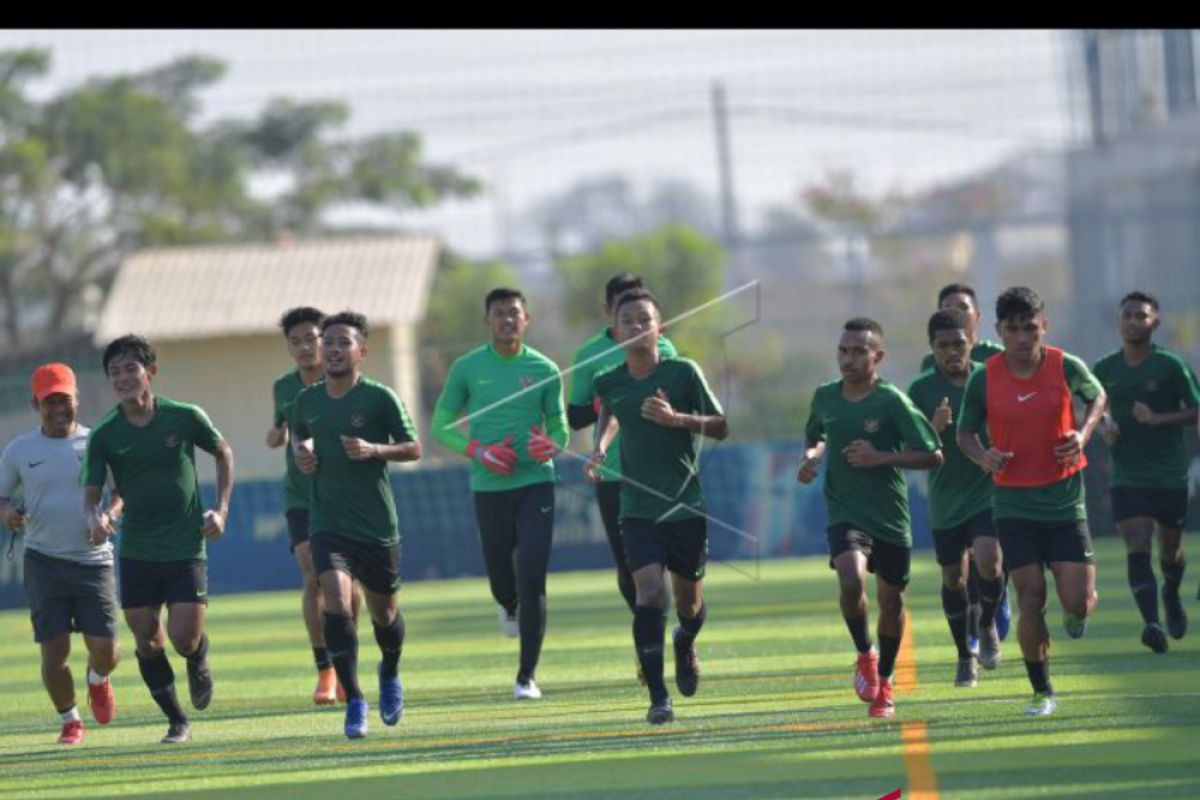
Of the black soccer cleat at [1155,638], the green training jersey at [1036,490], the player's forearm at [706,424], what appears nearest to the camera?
the green training jersey at [1036,490]

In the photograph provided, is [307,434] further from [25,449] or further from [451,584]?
[451,584]

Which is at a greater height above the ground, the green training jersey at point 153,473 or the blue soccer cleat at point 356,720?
the green training jersey at point 153,473

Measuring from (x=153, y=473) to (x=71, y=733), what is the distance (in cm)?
157

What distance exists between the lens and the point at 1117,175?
130ft

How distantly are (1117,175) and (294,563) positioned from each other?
17.7 m

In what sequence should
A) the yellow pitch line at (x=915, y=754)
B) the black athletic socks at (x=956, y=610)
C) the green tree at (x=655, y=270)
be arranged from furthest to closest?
the green tree at (x=655, y=270), the black athletic socks at (x=956, y=610), the yellow pitch line at (x=915, y=754)

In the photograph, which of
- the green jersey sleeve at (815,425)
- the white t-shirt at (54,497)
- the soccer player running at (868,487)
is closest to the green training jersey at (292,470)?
the white t-shirt at (54,497)

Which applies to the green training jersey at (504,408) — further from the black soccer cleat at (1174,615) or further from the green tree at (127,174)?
the green tree at (127,174)

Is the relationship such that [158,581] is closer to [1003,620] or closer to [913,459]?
[913,459]

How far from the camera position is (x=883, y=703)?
41.2ft

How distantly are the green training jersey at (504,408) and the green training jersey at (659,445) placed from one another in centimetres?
178

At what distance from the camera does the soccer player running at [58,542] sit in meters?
13.2

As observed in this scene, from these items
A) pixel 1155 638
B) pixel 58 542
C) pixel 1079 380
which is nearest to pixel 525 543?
pixel 58 542

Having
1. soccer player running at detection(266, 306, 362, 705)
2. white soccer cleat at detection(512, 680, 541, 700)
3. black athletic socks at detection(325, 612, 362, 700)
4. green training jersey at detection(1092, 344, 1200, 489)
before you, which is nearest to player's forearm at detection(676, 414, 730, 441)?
black athletic socks at detection(325, 612, 362, 700)
